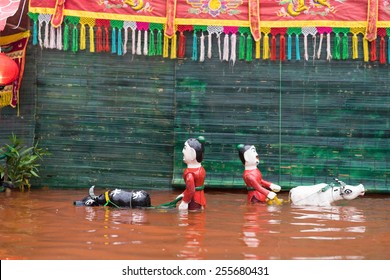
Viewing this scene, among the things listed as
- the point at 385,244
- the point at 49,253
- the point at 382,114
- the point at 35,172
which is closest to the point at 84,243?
the point at 49,253

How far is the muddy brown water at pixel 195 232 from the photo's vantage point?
461cm

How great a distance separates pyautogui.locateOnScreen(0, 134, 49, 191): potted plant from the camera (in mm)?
9375

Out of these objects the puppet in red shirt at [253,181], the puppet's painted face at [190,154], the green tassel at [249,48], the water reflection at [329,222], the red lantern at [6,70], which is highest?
the green tassel at [249,48]

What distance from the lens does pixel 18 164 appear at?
372 inches

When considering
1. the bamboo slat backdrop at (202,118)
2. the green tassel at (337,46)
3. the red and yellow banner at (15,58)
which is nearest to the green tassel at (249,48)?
the bamboo slat backdrop at (202,118)

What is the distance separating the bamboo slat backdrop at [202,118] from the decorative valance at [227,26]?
174mm

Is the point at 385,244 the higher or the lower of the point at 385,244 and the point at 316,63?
the lower

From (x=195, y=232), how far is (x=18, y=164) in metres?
4.57

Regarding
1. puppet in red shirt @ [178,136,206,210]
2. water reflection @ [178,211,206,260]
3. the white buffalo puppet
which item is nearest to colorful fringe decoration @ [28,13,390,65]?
the white buffalo puppet

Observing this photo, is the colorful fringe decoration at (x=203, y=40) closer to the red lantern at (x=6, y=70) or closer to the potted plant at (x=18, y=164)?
the red lantern at (x=6, y=70)

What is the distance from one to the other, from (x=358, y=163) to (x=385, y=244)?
4.54m

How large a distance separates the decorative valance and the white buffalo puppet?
2323 millimetres

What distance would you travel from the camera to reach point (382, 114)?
951 centimetres

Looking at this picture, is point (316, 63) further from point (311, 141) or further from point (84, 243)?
point (84, 243)
